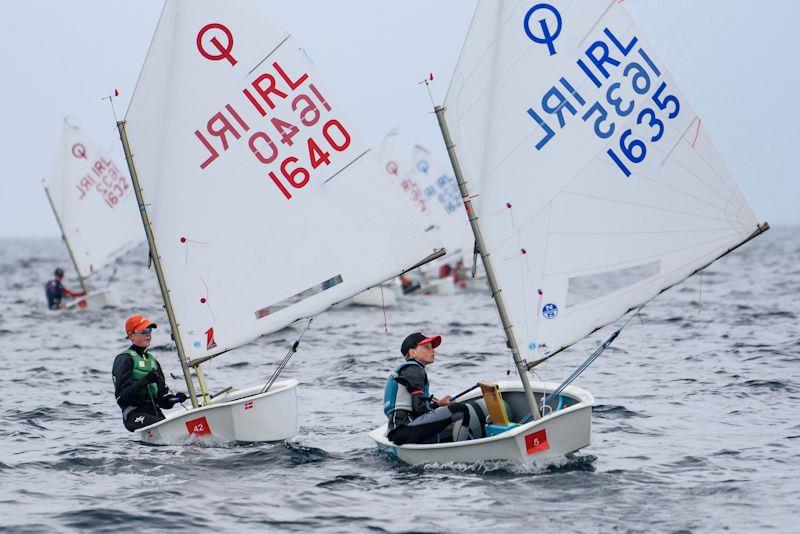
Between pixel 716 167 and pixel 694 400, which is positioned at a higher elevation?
pixel 716 167

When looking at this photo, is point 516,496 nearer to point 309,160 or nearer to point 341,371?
point 309,160

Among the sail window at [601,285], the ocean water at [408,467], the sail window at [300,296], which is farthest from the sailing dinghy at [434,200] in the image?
the sail window at [300,296]

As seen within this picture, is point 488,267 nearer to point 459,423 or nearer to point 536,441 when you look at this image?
point 459,423

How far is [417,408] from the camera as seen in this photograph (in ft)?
35.8

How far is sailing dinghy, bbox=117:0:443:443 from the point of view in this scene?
12008 millimetres

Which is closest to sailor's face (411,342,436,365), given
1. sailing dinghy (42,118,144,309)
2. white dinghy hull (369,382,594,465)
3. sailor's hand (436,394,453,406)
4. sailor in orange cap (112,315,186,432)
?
sailor's hand (436,394,453,406)

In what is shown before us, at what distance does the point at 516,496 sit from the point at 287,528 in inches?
83.1

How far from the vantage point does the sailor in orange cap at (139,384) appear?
12.2 meters

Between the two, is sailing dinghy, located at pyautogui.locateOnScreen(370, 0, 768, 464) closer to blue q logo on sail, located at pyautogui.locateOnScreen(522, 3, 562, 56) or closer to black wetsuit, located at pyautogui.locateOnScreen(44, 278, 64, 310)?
blue q logo on sail, located at pyautogui.locateOnScreen(522, 3, 562, 56)

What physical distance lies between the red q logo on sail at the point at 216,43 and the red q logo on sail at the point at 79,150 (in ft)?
72.3

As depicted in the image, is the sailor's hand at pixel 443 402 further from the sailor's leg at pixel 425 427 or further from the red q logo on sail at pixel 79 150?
the red q logo on sail at pixel 79 150

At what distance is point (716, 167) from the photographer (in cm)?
1116

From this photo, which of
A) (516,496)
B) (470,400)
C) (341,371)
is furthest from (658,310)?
(516,496)

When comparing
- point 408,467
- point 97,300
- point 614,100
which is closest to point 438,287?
point 97,300
